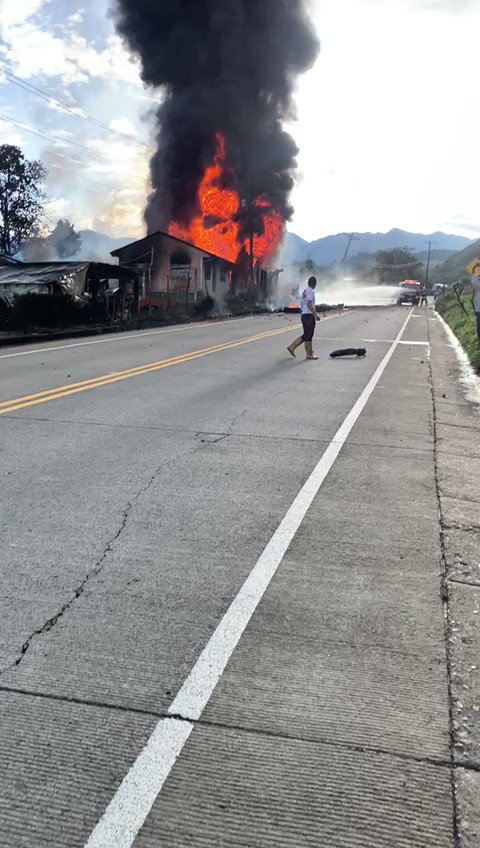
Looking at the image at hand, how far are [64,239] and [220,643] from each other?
12559 cm

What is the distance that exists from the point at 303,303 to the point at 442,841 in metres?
13.8

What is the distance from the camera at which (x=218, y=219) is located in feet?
212

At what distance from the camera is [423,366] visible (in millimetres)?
15453

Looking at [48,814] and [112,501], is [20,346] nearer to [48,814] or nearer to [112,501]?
[112,501]

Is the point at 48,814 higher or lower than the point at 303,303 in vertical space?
lower

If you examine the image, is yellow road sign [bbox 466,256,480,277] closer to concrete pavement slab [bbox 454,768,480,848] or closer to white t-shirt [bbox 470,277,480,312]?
white t-shirt [bbox 470,277,480,312]

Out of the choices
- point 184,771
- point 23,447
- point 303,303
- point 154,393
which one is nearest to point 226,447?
point 23,447

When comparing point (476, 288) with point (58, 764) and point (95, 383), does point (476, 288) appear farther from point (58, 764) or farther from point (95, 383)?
point (58, 764)

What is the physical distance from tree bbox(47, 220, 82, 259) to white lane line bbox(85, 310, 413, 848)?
117 m

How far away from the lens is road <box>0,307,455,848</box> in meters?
2.20

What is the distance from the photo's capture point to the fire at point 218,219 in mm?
64250

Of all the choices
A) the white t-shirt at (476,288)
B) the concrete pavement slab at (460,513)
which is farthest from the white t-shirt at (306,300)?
the concrete pavement slab at (460,513)

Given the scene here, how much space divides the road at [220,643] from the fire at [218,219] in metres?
59.4

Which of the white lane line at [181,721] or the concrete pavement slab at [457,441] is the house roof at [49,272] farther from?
the white lane line at [181,721]
